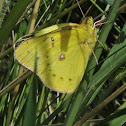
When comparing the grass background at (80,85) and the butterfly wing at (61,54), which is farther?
the butterfly wing at (61,54)

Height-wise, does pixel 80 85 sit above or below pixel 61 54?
above

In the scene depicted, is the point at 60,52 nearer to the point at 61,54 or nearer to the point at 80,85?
the point at 61,54

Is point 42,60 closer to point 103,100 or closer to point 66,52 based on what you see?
point 66,52

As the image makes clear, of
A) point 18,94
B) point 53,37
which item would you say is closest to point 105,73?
point 53,37

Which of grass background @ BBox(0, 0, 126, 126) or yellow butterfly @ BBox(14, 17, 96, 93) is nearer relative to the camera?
grass background @ BBox(0, 0, 126, 126)

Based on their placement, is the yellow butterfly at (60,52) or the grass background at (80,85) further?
the yellow butterfly at (60,52)

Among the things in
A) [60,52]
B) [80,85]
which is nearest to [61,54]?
[60,52]
